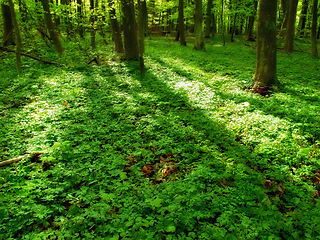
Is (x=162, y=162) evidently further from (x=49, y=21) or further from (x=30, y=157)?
(x=49, y=21)

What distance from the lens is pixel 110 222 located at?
3254 mm

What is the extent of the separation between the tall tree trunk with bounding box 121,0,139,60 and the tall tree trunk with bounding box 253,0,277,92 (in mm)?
7452

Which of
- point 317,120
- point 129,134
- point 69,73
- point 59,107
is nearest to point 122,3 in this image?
point 69,73

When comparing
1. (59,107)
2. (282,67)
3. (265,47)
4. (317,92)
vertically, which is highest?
(265,47)

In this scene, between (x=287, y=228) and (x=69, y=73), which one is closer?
(x=287, y=228)

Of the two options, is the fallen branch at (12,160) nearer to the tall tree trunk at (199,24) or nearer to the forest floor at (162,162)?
the forest floor at (162,162)

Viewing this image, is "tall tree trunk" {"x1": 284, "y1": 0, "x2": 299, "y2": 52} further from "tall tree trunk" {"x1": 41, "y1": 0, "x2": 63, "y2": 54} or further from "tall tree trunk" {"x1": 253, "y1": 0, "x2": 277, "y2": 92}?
"tall tree trunk" {"x1": 41, "y1": 0, "x2": 63, "y2": 54}

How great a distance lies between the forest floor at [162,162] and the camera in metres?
3.17

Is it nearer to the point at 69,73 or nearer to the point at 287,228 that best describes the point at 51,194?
the point at 287,228

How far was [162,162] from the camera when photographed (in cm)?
Result: 482

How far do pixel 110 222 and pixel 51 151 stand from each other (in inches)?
103

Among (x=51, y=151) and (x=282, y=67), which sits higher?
(x=282, y=67)

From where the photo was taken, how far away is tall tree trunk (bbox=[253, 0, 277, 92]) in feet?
25.1

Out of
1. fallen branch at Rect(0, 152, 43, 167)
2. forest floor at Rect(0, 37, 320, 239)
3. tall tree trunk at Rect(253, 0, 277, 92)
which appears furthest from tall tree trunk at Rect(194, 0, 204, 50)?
fallen branch at Rect(0, 152, 43, 167)
